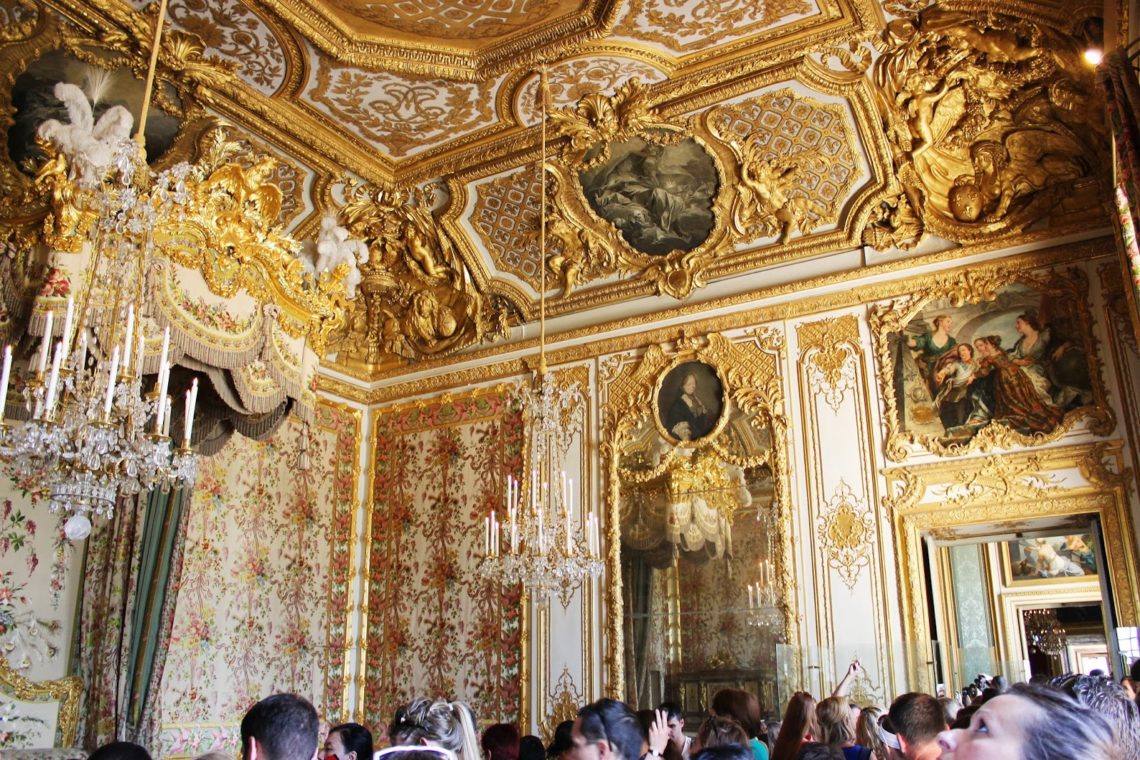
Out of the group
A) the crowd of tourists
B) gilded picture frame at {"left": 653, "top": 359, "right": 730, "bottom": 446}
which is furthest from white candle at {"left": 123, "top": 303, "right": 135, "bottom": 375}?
gilded picture frame at {"left": 653, "top": 359, "right": 730, "bottom": 446}

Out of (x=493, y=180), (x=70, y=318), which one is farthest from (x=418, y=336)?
(x=70, y=318)

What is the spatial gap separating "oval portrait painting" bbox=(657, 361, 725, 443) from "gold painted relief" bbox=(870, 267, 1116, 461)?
5.33 ft

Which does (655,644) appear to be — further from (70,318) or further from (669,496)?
(70,318)

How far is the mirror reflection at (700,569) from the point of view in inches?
335

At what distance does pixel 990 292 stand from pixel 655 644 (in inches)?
175

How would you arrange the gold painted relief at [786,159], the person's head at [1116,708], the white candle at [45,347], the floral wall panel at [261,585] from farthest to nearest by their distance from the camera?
1. the floral wall panel at [261,585]
2. the gold painted relief at [786,159]
3. the white candle at [45,347]
4. the person's head at [1116,708]

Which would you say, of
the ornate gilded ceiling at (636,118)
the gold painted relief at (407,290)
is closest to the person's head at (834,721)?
the ornate gilded ceiling at (636,118)

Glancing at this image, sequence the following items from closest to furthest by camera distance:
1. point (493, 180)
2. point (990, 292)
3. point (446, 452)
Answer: point (990, 292), point (493, 180), point (446, 452)

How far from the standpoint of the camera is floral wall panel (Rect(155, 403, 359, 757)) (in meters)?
9.21

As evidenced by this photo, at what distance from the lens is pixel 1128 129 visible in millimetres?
5285

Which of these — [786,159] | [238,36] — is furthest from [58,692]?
[786,159]

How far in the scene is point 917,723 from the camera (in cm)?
323

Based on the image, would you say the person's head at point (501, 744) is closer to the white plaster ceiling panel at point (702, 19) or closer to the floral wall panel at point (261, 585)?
the floral wall panel at point (261, 585)

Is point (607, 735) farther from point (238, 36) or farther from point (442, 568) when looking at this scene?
point (442, 568)
